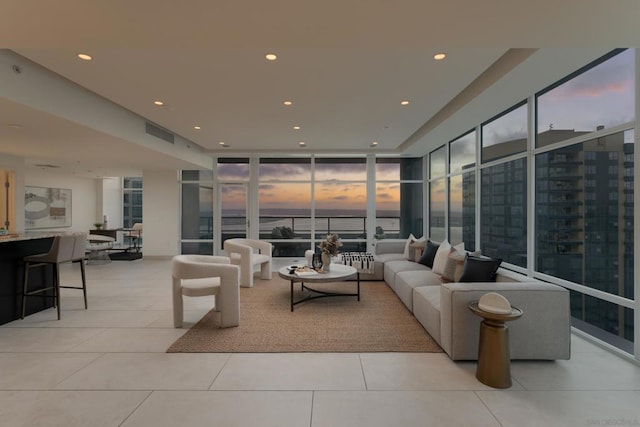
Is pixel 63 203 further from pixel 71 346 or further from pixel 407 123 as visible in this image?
pixel 407 123

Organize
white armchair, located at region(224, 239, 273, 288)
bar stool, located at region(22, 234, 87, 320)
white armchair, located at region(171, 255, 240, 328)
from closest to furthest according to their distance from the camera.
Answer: white armchair, located at region(171, 255, 240, 328)
bar stool, located at region(22, 234, 87, 320)
white armchair, located at region(224, 239, 273, 288)

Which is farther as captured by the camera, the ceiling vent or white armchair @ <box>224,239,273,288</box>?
the ceiling vent

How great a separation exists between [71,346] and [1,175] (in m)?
5.41

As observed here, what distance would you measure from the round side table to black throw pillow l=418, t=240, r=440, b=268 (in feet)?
8.57

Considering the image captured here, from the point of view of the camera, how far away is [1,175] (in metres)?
6.19

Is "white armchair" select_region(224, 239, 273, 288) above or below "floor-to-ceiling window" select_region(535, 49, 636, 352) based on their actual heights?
below

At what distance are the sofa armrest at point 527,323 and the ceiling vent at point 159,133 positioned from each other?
5.55 metres


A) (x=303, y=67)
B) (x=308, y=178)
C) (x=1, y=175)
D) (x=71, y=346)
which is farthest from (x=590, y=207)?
(x=1, y=175)

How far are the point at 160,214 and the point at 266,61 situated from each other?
259 inches

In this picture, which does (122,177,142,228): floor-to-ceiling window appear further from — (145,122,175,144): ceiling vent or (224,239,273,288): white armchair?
(224,239,273,288): white armchair

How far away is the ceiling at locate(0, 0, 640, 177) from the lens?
6.64 feet

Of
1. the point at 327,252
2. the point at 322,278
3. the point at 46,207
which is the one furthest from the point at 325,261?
the point at 46,207

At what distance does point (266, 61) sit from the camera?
3.20 metres

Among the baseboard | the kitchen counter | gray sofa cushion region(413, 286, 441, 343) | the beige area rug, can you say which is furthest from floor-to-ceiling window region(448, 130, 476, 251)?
the baseboard
